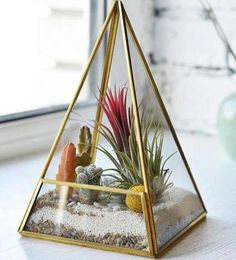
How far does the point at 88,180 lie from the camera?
3.02ft

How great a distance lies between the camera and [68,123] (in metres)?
0.95

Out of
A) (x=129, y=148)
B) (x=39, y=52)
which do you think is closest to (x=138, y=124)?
(x=129, y=148)

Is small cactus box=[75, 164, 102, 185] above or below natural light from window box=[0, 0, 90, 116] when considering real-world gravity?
below

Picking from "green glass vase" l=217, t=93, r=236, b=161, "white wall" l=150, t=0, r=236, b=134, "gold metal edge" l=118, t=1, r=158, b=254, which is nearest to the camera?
"gold metal edge" l=118, t=1, r=158, b=254

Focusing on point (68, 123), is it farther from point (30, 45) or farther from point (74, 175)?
point (30, 45)

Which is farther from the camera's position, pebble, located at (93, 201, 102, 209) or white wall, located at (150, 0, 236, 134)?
white wall, located at (150, 0, 236, 134)

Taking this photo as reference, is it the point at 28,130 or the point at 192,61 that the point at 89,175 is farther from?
the point at 192,61

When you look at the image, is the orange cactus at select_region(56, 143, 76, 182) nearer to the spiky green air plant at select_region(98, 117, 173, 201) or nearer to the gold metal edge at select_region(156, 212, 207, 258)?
the spiky green air plant at select_region(98, 117, 173, 201)

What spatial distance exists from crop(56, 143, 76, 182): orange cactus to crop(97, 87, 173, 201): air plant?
4 cm

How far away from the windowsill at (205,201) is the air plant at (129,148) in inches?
3.8

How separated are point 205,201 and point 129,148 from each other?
0.91 ft

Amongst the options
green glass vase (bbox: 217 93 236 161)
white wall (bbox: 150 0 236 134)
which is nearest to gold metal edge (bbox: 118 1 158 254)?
green glass vase (bbox: 217 93 236 161)

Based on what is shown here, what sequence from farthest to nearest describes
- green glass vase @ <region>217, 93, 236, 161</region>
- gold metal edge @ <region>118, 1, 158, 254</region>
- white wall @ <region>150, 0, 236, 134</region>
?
white wall @ <region>150, 0, 236, 134</region> → green glass vase @ <region>217, 93, 236, 161</region> → gold metal edge @ <region>118, 1, 158, 254</region>

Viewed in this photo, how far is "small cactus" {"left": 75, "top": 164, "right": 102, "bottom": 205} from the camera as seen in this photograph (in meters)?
0.92
